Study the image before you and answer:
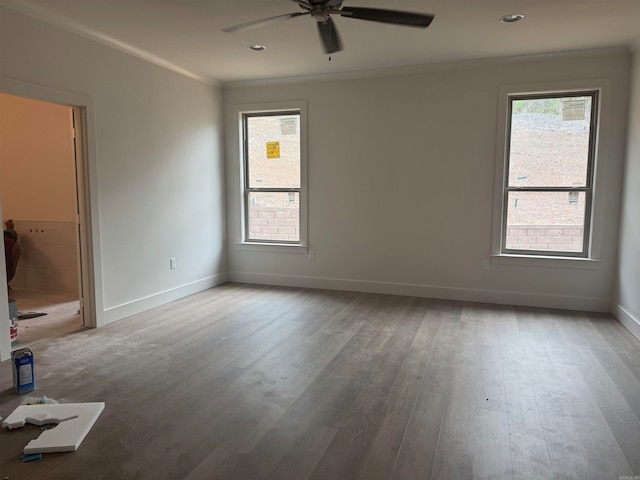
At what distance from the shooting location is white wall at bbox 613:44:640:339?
398 centimetres

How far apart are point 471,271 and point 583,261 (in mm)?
1141

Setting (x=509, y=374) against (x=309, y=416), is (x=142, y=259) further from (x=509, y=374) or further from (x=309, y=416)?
(x=509, y=374)

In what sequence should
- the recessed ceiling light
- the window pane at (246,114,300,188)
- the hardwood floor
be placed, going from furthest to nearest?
the window pane at (246,114,300,188)
the recessed ceiling light
the hardwood floor

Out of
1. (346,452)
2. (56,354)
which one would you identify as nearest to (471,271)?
(346,452)

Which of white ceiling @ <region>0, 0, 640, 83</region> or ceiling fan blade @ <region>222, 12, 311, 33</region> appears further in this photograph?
white ceiling @ <region>0, 0, 640, 83</region>

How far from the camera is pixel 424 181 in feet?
17.0

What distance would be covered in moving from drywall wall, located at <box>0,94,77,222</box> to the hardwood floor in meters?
2.21

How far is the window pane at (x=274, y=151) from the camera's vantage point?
577 centimetres

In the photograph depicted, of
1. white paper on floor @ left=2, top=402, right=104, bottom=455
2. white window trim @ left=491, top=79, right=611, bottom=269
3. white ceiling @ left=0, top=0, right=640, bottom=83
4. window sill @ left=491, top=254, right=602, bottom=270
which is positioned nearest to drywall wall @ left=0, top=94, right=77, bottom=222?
white ceiling @ left=0, top=0, right=640, bottom=83

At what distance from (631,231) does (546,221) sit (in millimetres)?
826

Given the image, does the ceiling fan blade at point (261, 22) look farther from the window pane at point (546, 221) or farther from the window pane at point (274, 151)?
the window pane at point (546, 221)

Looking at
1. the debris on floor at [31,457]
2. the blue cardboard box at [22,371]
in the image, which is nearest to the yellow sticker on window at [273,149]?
the blue cardboard box at [22,371]

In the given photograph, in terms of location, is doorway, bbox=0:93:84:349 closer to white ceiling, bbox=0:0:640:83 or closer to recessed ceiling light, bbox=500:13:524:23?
white ceiling, bbox=0:0:640:83

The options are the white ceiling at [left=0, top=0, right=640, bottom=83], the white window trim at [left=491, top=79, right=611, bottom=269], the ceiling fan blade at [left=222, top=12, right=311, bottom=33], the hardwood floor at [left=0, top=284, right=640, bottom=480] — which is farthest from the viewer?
the white window trim at [left=491, top=79, right=611, bottom=269]
